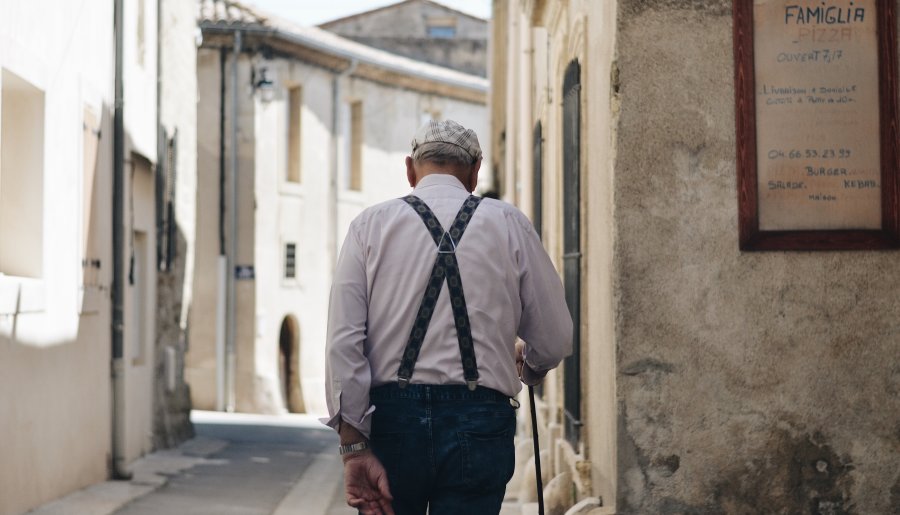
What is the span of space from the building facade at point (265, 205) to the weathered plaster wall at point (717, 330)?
20350mm

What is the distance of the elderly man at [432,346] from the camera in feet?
11.0

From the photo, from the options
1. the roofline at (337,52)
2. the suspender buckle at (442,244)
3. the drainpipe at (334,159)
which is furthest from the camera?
the drainpipe at (334,159)

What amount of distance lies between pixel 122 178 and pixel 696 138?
682 centimetres

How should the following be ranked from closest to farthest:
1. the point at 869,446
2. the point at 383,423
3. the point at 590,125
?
the point at 383,423, the point at 869,446, the point at 590,125

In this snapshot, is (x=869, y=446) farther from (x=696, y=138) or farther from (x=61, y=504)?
(x=61, y=504)

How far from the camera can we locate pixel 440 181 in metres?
3.62

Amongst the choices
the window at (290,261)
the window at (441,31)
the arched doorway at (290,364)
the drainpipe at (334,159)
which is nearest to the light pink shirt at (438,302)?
the arched doorway at (290,364)

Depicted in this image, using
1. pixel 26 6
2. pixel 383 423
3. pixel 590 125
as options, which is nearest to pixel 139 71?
pixel 26 6

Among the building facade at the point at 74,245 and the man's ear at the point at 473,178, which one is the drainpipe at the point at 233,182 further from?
the man's ear at the point at 473,178

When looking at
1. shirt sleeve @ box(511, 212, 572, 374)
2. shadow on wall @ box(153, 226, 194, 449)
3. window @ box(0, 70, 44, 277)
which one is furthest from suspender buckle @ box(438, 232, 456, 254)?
shadow on wall @ box(153, 226, 194, 449)

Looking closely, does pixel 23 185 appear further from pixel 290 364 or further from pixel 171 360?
pixel 290 364

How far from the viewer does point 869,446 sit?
503cm

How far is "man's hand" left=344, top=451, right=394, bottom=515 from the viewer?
3.36m

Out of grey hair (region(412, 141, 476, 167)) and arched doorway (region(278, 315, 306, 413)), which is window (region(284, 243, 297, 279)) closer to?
arched doorway (region(278, 315, 306, 413))
